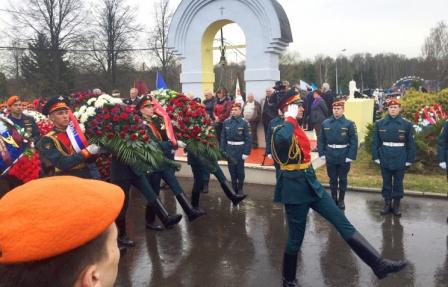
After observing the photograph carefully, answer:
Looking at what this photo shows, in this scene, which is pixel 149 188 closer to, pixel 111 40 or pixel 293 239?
pixel 293 239

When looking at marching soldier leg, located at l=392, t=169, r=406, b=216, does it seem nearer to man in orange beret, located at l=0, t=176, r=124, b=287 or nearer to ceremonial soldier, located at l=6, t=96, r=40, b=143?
ceremonial soldier, located at l=6, t=96, r=40, b=143

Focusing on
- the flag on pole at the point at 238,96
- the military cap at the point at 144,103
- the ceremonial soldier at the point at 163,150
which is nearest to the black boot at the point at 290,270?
the ceremonial soldier at the point at 163,150

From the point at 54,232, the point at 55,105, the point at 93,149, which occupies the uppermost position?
the point at 55,105

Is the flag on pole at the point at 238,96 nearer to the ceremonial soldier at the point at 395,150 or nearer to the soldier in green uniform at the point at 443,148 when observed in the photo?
the ceremonial soldier at the point at 395,150

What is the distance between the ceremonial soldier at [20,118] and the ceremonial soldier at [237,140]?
3.53 metres

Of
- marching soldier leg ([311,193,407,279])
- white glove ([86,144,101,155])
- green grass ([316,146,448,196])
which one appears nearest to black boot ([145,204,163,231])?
white glove ([86,144,101,155])

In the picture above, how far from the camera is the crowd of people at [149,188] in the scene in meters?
1.14

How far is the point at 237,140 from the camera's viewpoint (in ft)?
27.5

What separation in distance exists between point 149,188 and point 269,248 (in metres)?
1.69

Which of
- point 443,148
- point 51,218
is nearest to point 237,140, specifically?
point 443,148

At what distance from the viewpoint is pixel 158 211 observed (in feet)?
19.5

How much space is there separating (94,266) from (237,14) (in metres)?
11.2

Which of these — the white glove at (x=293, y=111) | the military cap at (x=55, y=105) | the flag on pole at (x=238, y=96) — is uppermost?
the flag on pole at (x=238, y=96)

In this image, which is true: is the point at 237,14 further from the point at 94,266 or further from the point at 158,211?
the point at 94,266
